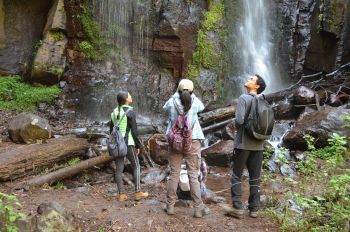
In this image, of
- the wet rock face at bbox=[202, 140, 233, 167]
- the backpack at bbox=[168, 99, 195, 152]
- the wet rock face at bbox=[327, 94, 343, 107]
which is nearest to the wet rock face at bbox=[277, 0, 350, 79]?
the wet rock face at bbox=[327, 94, 343, 107]

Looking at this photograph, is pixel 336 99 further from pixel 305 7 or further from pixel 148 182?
pixel 148 182

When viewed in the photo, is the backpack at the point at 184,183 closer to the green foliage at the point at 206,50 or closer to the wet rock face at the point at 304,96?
the green foliage at the point at 206,50

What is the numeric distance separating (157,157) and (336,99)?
8.81 meters

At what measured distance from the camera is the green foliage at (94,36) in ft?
38.0

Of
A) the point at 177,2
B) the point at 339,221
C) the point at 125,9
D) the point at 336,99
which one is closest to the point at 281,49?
the point at 336,99

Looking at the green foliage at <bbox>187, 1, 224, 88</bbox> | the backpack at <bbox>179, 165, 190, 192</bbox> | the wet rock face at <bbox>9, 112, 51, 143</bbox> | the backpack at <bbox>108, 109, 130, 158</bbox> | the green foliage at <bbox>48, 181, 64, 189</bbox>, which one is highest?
the green foliage at <bbox>187, 1, 224, 88</bbox>

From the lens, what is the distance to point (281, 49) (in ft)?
49.4

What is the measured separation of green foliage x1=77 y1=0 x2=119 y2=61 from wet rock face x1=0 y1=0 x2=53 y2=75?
2.68 m

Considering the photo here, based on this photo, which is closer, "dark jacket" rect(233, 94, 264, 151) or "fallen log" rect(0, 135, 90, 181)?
"dark jacket" rect(233, 94, 264, 151)

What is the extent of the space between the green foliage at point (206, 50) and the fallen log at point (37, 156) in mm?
7150

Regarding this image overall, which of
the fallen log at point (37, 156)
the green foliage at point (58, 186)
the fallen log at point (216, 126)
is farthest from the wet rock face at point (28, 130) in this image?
the fallen log at point (216, 126)

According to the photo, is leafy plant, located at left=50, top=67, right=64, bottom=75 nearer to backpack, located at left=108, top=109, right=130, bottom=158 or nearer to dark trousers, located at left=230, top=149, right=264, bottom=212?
backpack, located at left=108, top=109, right=130, bottom=158

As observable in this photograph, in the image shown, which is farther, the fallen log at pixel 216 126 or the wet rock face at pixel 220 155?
the fallen log at pixel 216 126

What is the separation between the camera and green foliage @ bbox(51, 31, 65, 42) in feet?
37.3
